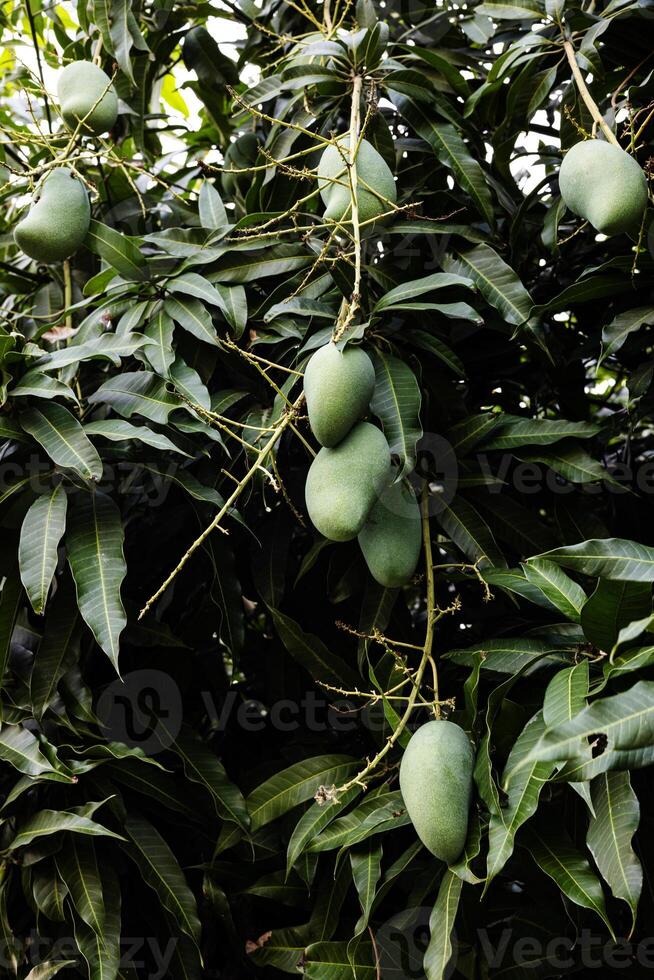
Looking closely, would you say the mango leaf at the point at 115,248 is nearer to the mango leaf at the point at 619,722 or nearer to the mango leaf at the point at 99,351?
the mango leaf at the point at 99,351

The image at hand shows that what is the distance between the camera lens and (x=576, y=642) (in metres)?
0.96

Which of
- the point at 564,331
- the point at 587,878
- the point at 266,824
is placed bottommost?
the point at 266,824

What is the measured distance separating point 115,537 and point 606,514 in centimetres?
70

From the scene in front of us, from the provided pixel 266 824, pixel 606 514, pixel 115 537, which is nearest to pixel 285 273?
pixel 115 537

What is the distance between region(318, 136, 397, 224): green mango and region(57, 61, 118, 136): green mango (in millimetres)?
354

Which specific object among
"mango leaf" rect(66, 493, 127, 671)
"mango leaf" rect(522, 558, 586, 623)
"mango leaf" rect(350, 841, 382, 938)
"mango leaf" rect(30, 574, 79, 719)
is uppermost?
"mango leaf" rect(66, 493, 127, 671)

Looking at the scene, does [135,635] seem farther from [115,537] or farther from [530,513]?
[530,513]

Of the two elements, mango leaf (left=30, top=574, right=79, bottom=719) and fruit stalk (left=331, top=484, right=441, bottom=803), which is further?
mango leaf (left=30, top=574, right=79, bottom=719)

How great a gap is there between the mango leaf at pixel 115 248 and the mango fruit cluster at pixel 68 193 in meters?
0.04

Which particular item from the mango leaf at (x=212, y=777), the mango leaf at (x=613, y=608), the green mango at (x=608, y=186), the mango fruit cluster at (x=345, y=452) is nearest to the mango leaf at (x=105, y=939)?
the mango leaf at (x=212, y=777)

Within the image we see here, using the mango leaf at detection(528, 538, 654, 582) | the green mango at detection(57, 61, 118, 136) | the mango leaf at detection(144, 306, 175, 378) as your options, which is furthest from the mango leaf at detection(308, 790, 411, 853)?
the green mango at detection(57, 61, 118, 136)

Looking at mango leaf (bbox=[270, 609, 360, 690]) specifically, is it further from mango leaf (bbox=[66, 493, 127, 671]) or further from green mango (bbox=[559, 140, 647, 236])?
green mango (bbox=[559, 140, 647, 236])

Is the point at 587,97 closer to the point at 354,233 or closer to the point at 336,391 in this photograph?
the point at 354,233

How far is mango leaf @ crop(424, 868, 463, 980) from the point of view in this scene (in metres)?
0.87
